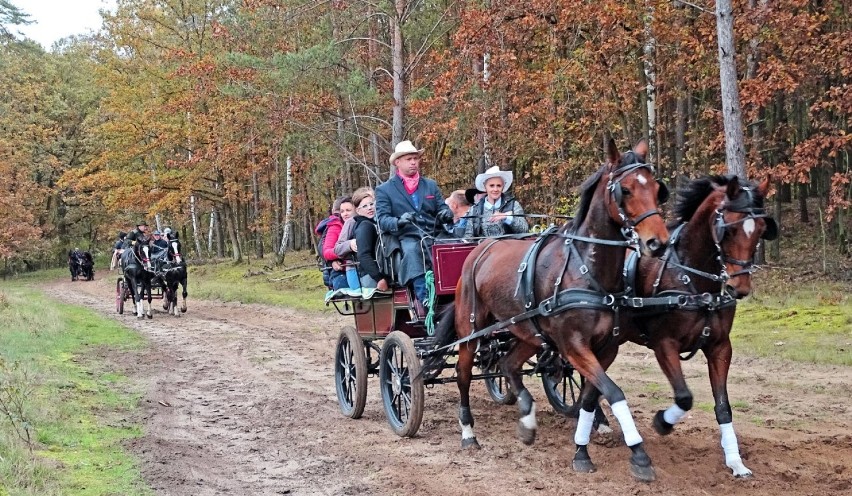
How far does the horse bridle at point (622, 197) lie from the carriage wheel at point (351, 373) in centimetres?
346

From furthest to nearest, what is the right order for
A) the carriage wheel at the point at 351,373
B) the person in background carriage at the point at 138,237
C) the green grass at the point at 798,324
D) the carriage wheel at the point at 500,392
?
the person in background carriage at the point at 138,237, the green grass at the point at 798,324, the carriage wheel at the point at 500,392, the carriage wheel at the point at 351,373

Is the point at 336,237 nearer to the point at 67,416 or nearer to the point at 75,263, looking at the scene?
the point at 67,416

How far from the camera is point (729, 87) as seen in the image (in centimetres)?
1349

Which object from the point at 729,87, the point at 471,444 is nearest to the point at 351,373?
the point at 471,444

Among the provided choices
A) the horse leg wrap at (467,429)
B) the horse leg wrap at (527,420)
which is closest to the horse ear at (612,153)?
the horse leg wrap at (527,420)

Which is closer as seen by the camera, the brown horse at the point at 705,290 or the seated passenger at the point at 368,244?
the brown horse at the point at 705,290

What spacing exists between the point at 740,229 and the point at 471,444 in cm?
270

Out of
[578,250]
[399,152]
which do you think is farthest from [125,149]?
[578,250]

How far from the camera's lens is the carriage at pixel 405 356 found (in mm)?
7223

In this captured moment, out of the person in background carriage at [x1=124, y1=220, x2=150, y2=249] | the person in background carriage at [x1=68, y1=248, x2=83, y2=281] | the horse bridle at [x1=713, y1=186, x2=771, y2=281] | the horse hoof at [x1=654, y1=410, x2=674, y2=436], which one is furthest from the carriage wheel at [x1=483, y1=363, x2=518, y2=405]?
the person in background carriage at [x1=68, y1=248, x2=83, y2=281]

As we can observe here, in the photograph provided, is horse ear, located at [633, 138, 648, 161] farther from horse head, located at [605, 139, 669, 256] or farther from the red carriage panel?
the red carriage panel

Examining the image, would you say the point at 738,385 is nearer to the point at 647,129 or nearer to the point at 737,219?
the point at 737,219

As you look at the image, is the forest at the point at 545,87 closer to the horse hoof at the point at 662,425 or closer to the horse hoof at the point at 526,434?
the horse hoof at the point at 662,425

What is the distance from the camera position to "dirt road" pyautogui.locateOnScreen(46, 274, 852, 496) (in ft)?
18.8
